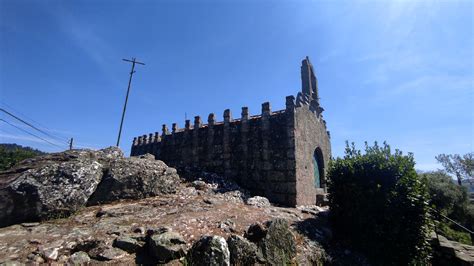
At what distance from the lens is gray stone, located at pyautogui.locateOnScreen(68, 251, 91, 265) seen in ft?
18.4

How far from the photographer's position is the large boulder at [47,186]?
24.7 feet

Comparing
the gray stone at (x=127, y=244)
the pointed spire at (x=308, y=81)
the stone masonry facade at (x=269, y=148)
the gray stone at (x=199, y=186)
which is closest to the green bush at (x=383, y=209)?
the stone masonry facade at (x=269, y=148)

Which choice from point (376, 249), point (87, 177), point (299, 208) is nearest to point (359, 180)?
point (376, 249)

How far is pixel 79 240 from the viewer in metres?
6.35

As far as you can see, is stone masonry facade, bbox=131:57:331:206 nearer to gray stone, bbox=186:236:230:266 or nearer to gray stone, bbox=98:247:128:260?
gray stone, bbox=186:236:230:266

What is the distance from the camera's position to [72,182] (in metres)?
8.80

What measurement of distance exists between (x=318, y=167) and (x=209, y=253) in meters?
14.4

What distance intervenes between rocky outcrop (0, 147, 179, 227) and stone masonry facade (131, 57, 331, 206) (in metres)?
5.08

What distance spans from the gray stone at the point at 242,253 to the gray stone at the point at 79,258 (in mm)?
3432

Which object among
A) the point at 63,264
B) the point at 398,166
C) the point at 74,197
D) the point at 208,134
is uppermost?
the point at 208,134

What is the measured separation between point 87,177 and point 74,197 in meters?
0.90

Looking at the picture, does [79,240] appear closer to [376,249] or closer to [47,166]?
[47,166]

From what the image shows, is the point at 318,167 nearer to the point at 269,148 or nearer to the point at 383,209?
the point at 269,148

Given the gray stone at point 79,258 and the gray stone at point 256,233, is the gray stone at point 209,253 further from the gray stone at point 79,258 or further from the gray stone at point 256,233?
the gray stone at point 79,258
